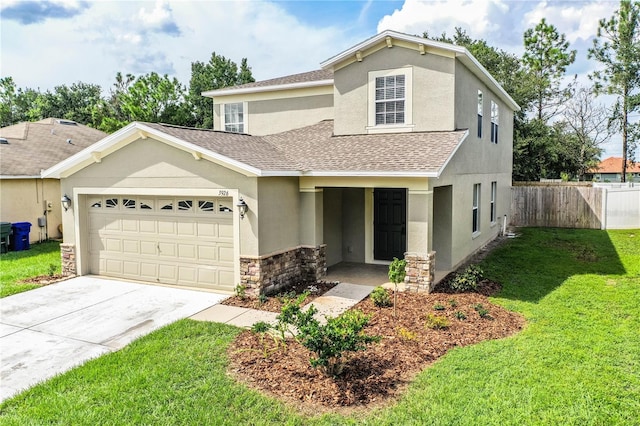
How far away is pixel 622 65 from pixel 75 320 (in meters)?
37.7

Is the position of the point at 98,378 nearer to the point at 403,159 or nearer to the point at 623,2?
the point at 403,159

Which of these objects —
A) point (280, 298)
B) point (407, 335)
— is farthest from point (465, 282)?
point (280, 298)

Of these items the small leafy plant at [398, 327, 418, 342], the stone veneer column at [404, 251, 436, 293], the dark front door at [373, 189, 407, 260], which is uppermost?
the dark front door at [373, 189, 407, 260]

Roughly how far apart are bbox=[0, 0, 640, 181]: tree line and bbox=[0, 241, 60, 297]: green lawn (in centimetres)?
2100

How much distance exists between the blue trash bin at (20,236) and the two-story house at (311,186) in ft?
18.4

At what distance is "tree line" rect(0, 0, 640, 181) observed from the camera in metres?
30.5

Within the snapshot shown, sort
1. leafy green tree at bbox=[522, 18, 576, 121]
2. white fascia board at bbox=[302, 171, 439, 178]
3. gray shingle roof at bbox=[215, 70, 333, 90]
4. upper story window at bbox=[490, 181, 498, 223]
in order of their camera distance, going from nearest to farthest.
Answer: white fascia board at bbox=[302, 171, 439, 178] → gray shingle roof at bbox=[215, 70, 333, 90] → upper story window at bbox=[490, 181, 498, 223] → leafy green tree at bbox=[522, 18, 576, 121]

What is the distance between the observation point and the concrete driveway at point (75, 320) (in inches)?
247

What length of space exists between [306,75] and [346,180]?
23.4 ft

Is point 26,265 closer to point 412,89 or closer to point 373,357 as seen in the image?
point 373,357

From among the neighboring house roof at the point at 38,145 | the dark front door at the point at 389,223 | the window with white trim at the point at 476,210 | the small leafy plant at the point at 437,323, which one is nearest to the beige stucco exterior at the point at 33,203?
the neighboring house roof at the point at 38,145

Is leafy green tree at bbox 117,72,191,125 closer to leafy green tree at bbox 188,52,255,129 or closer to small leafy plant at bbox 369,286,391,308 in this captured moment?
leafy green tree at bbox 188,52,255,129

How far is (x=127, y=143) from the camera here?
10.5 metres

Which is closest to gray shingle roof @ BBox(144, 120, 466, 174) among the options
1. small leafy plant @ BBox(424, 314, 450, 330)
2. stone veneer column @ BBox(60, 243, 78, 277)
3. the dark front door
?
the dark front door
